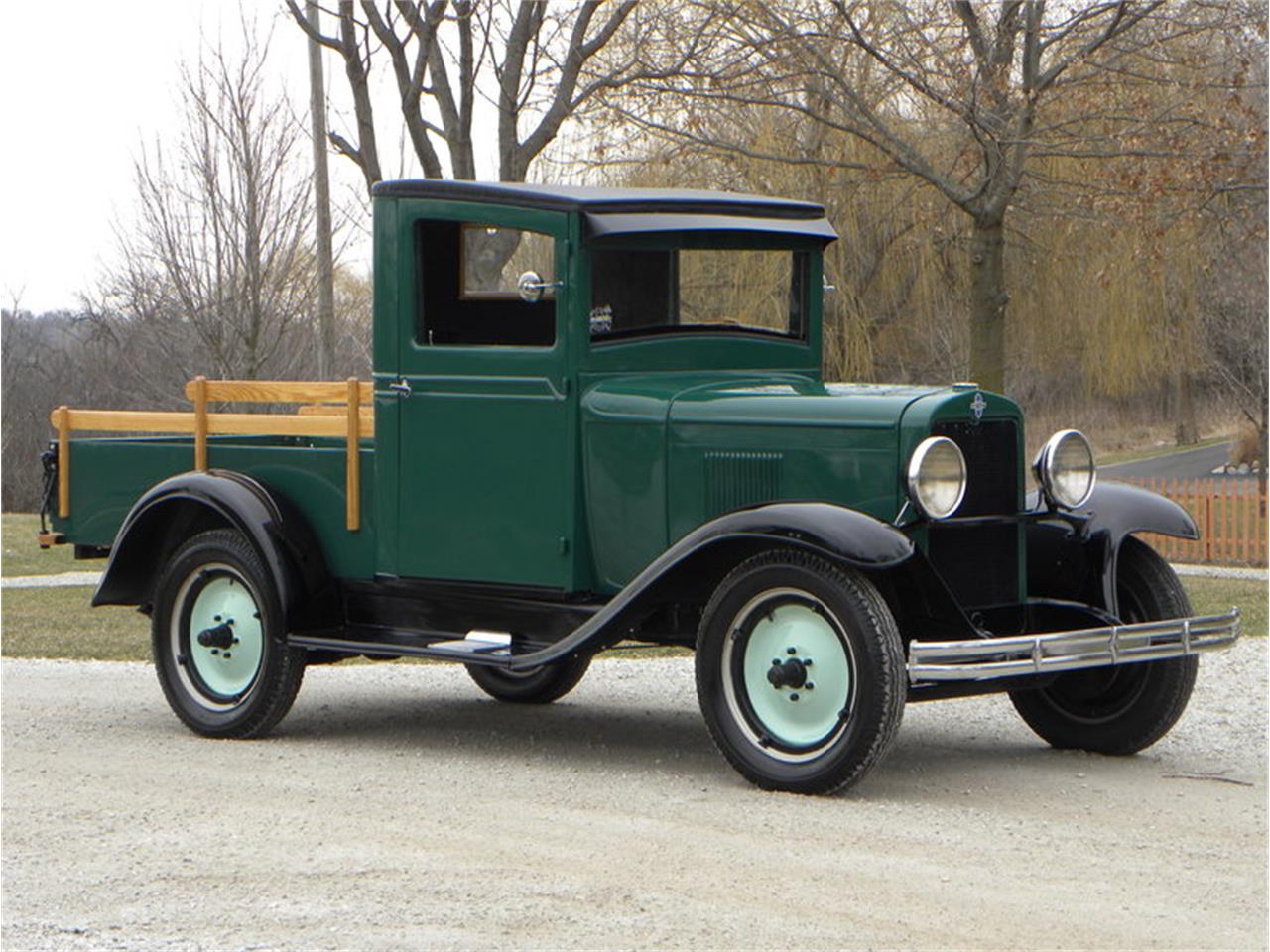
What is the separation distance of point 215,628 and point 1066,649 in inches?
144

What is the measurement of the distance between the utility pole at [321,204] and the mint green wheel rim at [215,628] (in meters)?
10.5

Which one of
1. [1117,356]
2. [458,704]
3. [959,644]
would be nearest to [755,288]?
[458,704]

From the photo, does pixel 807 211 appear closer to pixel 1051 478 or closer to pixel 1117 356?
pixel 1051 478

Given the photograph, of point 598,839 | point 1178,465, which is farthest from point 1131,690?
point 1178,465

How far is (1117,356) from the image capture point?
26484 millimetres

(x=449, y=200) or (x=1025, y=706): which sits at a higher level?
(x=449, y=200)

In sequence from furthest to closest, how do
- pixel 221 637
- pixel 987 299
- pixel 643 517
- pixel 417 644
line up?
1. pixel 987 299
2. pixel 221 637
3. pixel 417 644
4. pixel 643 517

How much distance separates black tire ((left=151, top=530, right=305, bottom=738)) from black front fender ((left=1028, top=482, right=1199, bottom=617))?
10.3 feet

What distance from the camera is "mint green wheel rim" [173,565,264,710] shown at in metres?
8.02

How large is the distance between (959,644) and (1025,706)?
→ 161 cm

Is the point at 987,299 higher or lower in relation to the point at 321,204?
lower

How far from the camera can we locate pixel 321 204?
19203 millimetres

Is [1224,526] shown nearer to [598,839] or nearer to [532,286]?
[532,286]

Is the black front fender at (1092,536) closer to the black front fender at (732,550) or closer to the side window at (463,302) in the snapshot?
the black front fender at (732,550)
